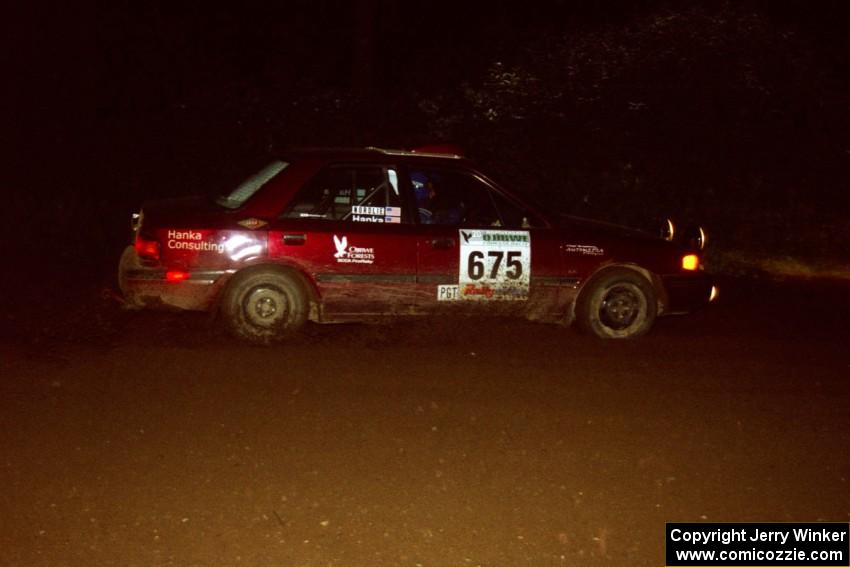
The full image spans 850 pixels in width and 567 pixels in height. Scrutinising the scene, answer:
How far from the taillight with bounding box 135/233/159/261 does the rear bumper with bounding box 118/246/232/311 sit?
76 millimetres

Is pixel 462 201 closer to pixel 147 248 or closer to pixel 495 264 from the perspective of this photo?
pixel 495 264

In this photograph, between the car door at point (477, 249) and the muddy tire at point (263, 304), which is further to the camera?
the car door at point (477, 249)

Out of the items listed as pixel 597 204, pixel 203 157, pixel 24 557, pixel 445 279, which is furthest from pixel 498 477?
pixel 203 157

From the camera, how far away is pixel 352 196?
8164mm

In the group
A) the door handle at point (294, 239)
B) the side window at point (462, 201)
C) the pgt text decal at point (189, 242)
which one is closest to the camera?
the pgt text decal at point (189, 242)

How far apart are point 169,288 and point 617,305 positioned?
361cm

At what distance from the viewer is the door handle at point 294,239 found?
7930 millimetres

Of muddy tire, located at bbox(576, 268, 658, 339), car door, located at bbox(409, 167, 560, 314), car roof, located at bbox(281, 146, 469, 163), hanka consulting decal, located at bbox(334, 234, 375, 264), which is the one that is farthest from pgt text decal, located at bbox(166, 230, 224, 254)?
muddy tire, located at bbox(576, 268, 658, 339)

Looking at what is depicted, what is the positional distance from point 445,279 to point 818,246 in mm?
8800

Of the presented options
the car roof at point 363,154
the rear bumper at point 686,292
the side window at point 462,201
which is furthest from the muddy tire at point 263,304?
the rear bumper at point 686,292

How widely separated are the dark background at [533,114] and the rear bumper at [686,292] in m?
6.81

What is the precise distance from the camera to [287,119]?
1697 centimetres

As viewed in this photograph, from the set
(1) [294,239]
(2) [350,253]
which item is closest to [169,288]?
(1) [294,239]

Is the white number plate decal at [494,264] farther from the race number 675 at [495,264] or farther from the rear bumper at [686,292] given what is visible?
the rear bumper at [686,292]
